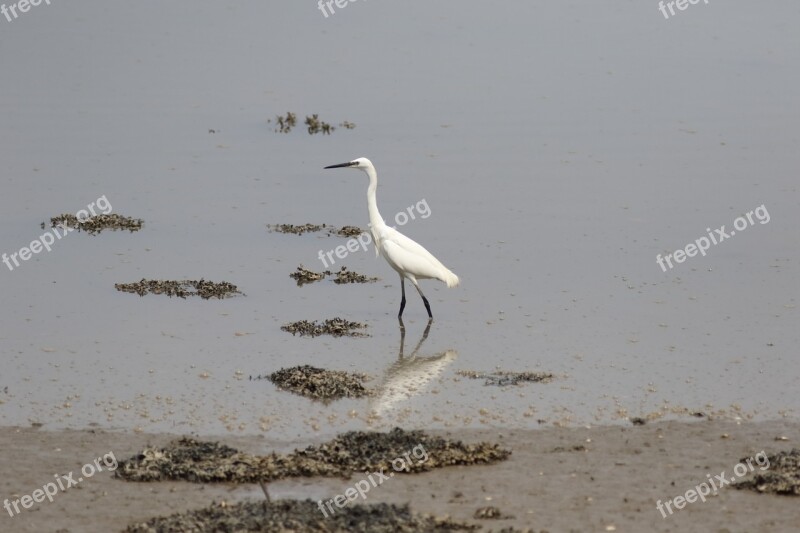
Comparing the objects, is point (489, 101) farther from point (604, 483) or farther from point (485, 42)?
point (604, 483)

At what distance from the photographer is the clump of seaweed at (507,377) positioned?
44.0ft

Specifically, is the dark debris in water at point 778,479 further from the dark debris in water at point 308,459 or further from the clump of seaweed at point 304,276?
the clump of seaweed at point 304,276

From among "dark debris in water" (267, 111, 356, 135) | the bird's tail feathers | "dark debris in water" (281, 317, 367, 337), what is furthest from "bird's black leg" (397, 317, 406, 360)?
"dark debris in water" (267, 111, 356, 135)

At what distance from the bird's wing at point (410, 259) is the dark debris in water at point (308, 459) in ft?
16.7

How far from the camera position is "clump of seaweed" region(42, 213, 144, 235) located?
19.9 meters

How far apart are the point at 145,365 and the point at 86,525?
4.43m

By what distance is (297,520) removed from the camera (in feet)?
29.8

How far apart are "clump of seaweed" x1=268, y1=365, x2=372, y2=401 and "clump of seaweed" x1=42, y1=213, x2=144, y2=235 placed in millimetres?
7430

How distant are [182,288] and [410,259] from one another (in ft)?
9.86
